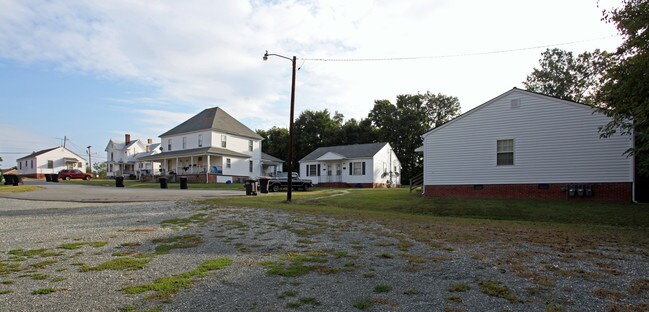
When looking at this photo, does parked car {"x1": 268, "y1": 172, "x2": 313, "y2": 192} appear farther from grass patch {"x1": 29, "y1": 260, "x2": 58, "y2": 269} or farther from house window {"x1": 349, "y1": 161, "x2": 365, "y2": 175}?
grass patch {"x1": 29, "y1": 260, "x2": 58, "y2": 269}

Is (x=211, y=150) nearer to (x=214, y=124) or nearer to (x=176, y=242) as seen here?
(x=214, y=124)

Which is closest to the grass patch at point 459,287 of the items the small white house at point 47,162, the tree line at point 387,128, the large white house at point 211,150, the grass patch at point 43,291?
the grass patch at point 43,291

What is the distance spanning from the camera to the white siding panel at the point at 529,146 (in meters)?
19.3

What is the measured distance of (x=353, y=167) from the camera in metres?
43.9

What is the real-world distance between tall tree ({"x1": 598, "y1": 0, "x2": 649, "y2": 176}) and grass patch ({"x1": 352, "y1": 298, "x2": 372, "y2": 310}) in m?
11.0

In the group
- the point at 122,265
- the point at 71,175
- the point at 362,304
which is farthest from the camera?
the point at 71,175

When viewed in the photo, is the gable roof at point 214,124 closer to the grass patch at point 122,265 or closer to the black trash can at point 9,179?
the black trash can at point 9,179

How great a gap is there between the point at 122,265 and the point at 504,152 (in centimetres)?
1944

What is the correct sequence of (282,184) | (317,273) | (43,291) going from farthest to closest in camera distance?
(282,184) → (317,273) → (43,291)

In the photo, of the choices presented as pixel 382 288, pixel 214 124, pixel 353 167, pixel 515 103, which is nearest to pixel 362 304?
pixel 382 288

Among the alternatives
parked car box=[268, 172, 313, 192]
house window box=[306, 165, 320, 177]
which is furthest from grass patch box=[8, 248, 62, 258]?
house window box=[306, 165, 320, 177]

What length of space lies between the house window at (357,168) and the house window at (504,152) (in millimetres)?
22008

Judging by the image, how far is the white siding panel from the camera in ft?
63.3

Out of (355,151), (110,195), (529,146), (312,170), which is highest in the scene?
(355,151)
